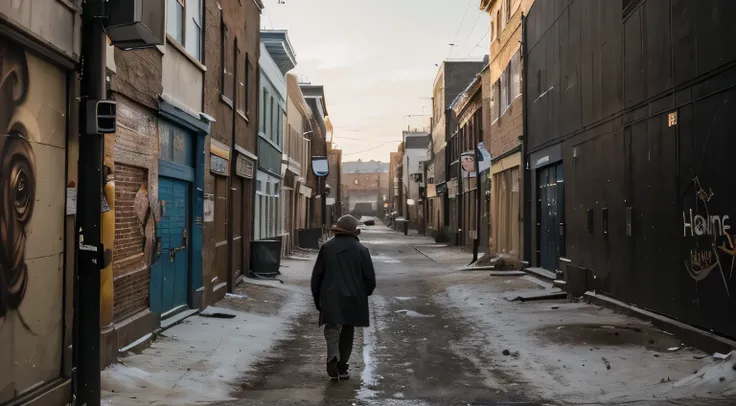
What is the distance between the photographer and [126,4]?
20.3 feet

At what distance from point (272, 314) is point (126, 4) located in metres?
8.42

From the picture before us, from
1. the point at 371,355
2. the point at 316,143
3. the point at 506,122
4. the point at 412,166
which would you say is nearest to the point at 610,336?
the point at 371,355

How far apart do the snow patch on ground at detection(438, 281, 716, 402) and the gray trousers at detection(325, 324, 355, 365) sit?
1.56 meters

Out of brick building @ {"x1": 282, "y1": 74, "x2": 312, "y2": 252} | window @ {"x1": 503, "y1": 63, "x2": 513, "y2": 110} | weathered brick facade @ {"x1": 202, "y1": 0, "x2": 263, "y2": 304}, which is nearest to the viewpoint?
weathered brick facade @ {"x1": 202, "y1": 0, "x2": 263, "y2": 304}

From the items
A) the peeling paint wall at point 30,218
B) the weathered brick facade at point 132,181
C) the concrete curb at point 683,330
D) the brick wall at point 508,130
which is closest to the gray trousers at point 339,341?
the weathered brick facade at point 132,181

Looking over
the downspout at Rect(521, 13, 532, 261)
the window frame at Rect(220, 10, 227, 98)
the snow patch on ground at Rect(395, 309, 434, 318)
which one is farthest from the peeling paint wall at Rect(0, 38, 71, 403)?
the downspout at Rect(521, 13, 532, 261)

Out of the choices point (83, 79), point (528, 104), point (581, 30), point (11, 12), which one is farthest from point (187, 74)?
point (528, 104)

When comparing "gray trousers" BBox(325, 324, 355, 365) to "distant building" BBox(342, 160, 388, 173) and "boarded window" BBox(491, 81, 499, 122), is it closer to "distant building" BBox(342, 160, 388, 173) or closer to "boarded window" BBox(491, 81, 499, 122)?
"boarded window" BBox(491, 81, 499, 122)

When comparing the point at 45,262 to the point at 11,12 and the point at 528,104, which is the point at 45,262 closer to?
the point at 11,12

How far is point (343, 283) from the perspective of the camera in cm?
832

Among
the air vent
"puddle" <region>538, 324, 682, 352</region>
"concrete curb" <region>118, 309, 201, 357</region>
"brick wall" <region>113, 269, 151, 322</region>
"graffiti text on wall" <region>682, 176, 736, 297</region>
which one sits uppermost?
the air vent

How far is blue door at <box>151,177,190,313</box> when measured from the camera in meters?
10.6

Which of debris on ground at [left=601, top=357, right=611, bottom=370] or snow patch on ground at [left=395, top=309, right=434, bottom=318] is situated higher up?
debris on ground at [left=601, top=357, right=611, bottom=370]

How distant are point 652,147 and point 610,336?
109 inches
